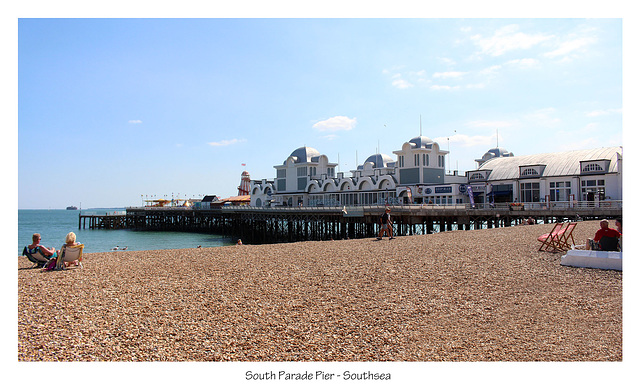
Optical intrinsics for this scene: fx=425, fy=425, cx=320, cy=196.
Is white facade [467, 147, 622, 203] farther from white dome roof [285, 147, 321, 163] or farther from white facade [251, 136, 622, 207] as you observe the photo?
white dome roof [285, 147, 321, 163]

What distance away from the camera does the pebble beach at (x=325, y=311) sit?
16.1 ft

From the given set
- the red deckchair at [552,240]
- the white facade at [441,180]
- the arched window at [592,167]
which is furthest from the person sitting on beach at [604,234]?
the arched window at [592,167]

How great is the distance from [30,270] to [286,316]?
652cm

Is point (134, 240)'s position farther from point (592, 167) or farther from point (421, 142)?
point (592, 167)

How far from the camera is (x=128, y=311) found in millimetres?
6320

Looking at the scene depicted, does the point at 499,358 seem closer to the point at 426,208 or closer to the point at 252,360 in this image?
the point at 252,360

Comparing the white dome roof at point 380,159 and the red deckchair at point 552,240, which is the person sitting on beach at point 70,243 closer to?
the red deckchair at point 552,240

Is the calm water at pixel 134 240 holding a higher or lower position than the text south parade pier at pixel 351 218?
lower

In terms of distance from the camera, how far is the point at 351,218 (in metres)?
37.2

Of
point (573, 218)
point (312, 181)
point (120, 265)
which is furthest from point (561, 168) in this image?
point (120, 265)

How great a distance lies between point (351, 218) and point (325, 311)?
31038mm

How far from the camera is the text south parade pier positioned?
28312 mm

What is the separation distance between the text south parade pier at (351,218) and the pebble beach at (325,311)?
19968mm

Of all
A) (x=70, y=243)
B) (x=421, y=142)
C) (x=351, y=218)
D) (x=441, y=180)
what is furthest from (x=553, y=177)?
(x=70, y=243)
